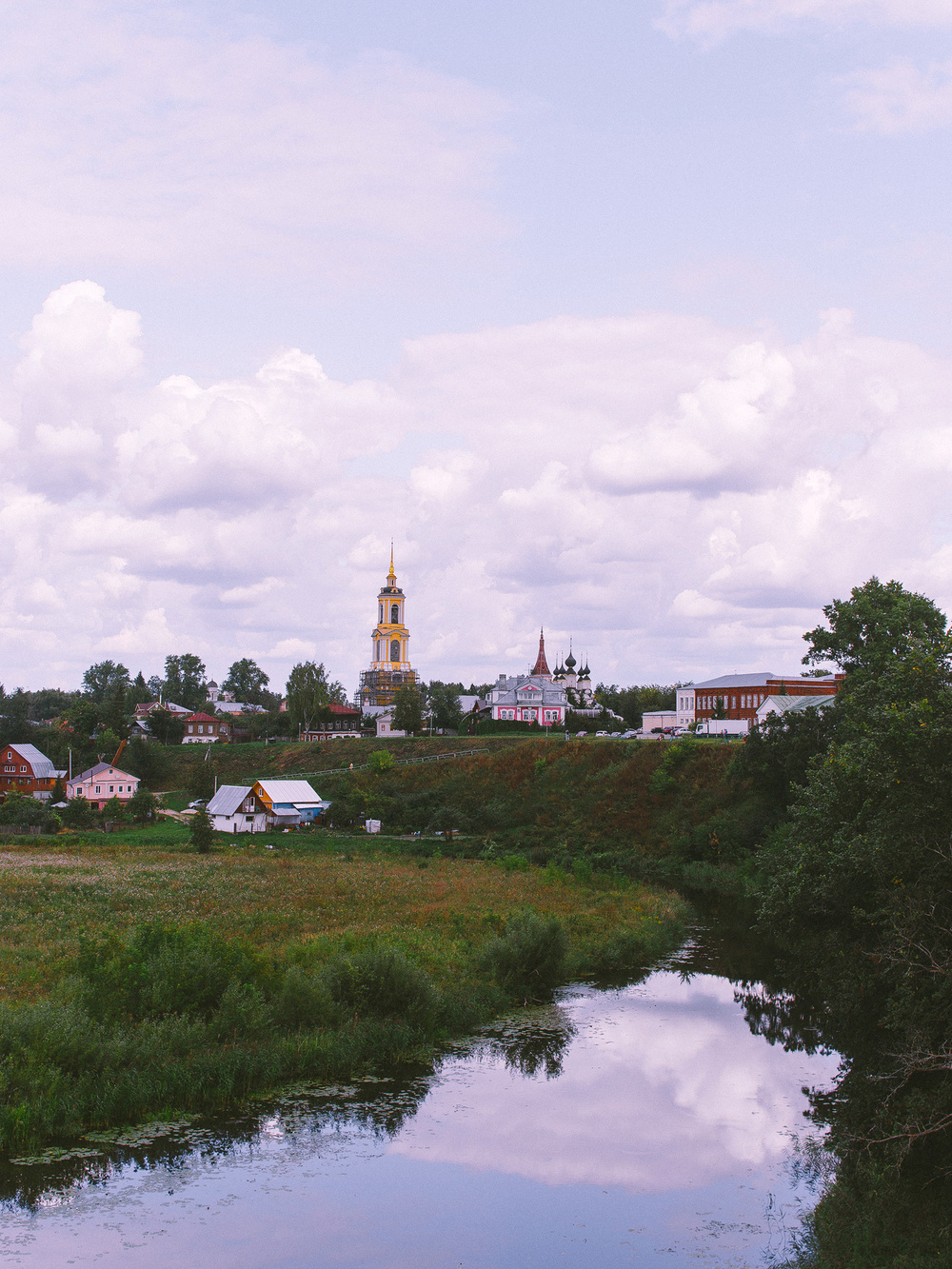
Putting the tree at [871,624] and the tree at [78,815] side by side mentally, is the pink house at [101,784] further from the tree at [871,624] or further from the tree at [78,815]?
the tree at [871,624]

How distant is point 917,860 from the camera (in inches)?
646

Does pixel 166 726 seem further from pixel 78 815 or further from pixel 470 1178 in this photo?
pixel 470 1178

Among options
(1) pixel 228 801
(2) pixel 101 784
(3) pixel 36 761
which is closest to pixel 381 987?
(1) pixel 228 801

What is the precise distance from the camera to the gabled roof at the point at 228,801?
6769 cm

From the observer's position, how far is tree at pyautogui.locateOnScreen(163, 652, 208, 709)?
158875 millimetres

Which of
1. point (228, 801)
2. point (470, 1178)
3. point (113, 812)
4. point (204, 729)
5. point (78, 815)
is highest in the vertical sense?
point (204, 729)

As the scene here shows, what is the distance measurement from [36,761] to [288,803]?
34899 mm

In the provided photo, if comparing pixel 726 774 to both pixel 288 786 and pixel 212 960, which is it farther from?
pixel 212 960

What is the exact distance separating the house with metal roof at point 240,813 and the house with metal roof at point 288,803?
475 mm

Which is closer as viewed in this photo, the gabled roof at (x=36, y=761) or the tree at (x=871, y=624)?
the tree at (x=871, y=624)

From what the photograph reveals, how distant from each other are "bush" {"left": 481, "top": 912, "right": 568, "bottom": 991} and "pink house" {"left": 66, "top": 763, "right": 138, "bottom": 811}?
194 ft

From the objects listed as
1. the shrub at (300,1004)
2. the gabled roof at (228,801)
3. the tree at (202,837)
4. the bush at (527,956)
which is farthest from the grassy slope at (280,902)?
the gabled roof at (228,801)

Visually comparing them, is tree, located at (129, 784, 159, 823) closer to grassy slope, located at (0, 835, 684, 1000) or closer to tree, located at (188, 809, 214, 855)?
grassy slope, located at (0, 835, 684, 1000)

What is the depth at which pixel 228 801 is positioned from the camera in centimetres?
6869
